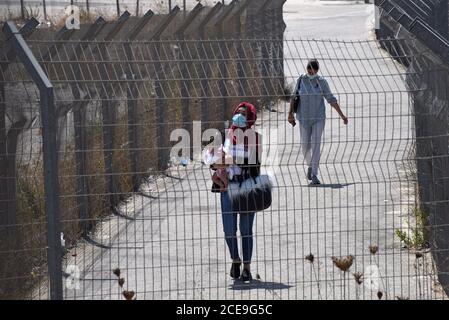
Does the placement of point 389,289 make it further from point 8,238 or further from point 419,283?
point 8,238

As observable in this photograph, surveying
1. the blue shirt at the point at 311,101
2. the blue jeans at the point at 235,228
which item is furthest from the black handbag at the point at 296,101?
the blue jeans at the point at 235,228

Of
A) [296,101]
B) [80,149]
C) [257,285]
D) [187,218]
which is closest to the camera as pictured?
[257,285]

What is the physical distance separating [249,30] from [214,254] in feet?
35.0

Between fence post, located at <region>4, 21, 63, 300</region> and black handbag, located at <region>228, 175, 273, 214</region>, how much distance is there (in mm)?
1822

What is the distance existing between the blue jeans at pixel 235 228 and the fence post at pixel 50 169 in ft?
6.51

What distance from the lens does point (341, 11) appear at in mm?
43969

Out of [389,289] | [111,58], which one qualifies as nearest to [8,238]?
[389,289]

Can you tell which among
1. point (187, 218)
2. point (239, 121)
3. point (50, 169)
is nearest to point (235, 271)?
point (239, 121)

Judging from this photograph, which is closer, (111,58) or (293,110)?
(293,110)

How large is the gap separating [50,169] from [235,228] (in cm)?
231

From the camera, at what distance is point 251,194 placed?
29.3ft

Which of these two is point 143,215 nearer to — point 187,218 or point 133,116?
point 187,218

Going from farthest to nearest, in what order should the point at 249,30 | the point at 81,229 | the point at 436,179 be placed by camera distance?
the point at 249,30 < the point at 81,229 < the point at 436,179

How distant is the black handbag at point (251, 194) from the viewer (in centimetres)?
892
